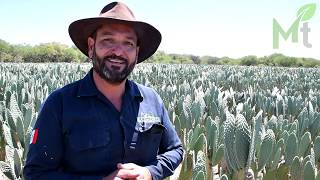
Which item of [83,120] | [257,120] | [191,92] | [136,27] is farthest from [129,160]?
[191,92]

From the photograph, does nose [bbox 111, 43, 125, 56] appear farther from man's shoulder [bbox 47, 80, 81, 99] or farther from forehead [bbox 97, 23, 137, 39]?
man's shoulder [bbox 47, 80, 81, 99]

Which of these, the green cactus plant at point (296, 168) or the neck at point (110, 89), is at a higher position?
the neck at point (110, 89)

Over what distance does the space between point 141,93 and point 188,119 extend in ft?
4.32

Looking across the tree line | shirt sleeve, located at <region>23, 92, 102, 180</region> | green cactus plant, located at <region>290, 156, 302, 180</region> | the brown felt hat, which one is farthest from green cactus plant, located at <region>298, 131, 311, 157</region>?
the tree line

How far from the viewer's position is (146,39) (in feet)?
6.75

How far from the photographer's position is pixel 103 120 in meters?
1.75

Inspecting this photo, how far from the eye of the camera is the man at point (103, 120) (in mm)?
1680

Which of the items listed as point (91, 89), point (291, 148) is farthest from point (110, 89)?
point (291, 148)

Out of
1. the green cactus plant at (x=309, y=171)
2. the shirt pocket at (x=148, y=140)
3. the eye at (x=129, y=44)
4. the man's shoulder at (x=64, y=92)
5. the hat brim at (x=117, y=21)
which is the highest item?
the hat brim at (x=117, y=21)

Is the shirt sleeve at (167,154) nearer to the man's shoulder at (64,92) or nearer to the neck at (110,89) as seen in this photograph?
the neck at (110,89)

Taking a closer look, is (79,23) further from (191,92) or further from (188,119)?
(191,92)

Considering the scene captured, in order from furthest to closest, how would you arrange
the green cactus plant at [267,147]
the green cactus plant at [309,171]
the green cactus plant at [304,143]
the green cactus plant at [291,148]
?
1. the green cactus plant at [304,143]
2. the green cactus plant at [291,148]
3. the green cactus plant at [267,147]
4. the green cactus plant at [309,171]

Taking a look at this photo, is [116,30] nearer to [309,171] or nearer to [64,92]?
[64,92]

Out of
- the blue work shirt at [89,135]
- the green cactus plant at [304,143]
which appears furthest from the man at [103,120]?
the green cactus plant at [304,143]
